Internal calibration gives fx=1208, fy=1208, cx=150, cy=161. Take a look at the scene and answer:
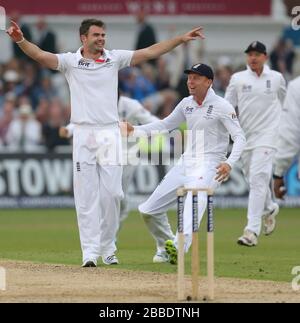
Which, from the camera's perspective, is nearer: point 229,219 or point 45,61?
point 45,61

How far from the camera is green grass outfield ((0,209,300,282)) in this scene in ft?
42.0

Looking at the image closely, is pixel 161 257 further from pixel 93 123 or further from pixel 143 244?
pixel 143 244

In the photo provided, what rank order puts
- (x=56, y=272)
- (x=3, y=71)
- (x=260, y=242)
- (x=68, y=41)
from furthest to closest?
(x=68, y=41) < (x=3, y=71) < (x=260, y=242) < (x=56, y=272)

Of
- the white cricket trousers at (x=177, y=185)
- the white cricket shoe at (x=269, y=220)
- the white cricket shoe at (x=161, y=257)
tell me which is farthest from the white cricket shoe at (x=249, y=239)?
the white cricket trousers at (x=177, y=185)

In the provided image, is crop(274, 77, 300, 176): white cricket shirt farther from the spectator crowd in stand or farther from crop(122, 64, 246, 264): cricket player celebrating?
the spectator crowd in stand

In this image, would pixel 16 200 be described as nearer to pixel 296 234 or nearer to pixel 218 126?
pixel 296 234

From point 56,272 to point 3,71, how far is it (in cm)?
1381

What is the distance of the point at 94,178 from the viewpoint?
12.8 metres

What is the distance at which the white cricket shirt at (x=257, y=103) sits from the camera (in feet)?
51.0

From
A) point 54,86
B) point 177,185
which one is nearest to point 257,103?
point 177,185

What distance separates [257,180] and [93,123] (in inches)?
136

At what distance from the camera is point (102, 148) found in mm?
12680
